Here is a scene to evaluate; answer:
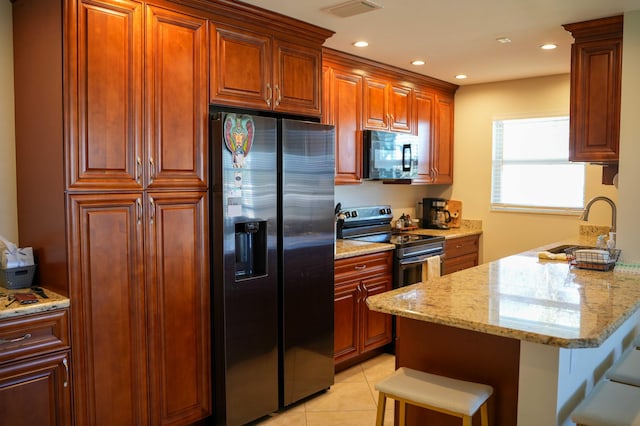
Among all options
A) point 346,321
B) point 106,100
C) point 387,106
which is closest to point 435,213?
point 387,106

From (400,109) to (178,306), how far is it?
2.89m

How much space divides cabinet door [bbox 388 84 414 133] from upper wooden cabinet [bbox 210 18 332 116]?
131 cm

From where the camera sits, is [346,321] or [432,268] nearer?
[432,268]

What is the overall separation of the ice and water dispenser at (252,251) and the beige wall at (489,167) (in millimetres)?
3135

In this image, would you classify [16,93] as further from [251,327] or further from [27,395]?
[251,327]

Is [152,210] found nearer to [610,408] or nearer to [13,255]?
[13,255]

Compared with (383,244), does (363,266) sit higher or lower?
lower

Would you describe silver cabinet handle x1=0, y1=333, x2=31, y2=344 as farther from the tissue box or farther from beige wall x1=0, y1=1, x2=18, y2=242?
beige wall x1=0, y1=1, x2=18, y2=242

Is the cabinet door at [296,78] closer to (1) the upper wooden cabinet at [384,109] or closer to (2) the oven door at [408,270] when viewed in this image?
(1) the upper wooden cabinet at [384,109]

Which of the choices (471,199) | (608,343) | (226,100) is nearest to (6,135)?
(226,100)

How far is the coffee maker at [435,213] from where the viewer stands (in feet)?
18.2

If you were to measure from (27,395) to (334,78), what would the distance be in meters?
2.93

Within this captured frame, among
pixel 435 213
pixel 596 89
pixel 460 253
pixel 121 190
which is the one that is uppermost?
pixel 596 89

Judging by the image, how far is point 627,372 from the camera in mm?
2248
